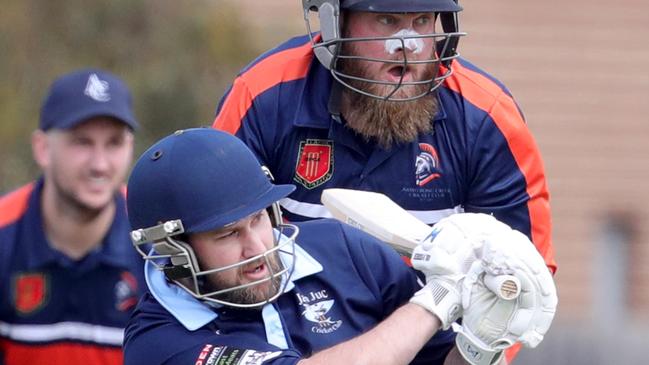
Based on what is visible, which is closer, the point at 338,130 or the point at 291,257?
the point at 291,257

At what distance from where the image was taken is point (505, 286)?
3785mm

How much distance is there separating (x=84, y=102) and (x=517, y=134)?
4.89ft

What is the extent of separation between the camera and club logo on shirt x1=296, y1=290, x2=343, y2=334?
3.98 meters

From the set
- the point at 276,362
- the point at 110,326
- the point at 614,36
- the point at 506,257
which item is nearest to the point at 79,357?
the point at 110,326

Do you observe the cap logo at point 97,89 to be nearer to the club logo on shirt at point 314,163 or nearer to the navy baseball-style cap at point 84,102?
the navy baseball-style cap at point 84,102

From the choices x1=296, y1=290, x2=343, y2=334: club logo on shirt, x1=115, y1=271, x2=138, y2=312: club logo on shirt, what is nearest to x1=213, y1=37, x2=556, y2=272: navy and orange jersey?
x1=115, y1=271, x2=138, y2=312: club logo on shirt

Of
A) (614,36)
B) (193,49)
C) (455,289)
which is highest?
(455,289)

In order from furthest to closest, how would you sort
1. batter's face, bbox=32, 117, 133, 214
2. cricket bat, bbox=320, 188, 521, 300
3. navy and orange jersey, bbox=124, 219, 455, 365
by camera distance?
batter's face, bbox=32, 117, 133, 214 < cricket bat, bbox=320, 188, 521, 300 < navy and orange jersey, bbox=124, 219, 455, 365

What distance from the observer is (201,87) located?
8586 mm

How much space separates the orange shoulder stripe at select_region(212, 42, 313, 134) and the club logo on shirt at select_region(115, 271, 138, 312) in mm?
597

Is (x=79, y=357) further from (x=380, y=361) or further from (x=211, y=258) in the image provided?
(x=380, y=361)

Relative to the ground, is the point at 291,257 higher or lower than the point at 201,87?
higher

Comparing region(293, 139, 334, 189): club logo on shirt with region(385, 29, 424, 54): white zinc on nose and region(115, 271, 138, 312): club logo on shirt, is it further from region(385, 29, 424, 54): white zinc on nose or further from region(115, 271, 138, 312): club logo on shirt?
region(115, 271, 138, 312): club logo on shirt

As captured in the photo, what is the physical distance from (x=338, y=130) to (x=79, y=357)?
1.14m
